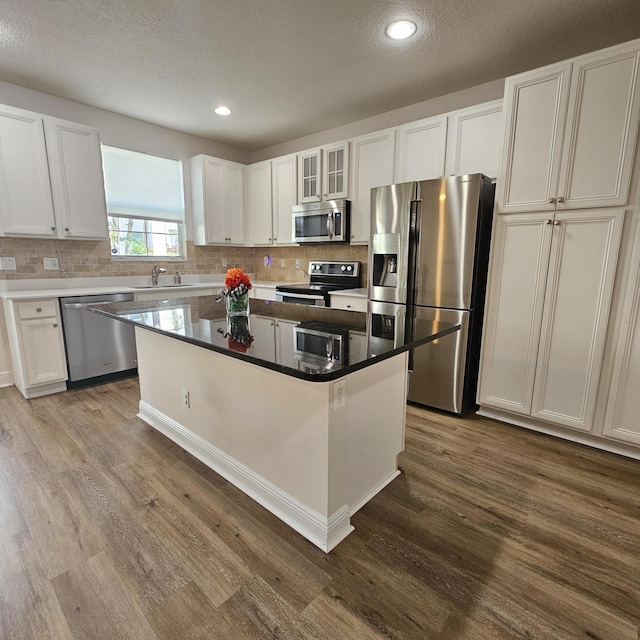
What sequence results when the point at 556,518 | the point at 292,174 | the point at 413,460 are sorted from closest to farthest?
the point at 556,518, the point at 413,460, the point at 292,174

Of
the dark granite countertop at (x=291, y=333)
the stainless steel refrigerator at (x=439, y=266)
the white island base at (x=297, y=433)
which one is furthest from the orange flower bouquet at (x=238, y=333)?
the stainless steel refrigerator at (x=439, y=266)

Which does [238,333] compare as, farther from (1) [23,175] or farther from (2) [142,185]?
(2) [142,185]

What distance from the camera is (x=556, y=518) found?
5.65 feet

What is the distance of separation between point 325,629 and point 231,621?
32 centimetres

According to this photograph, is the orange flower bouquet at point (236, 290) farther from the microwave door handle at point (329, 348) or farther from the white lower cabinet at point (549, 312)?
the white lower cabinet at point (549, 312)

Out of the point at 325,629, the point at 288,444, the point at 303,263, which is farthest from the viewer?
the point at 303,263

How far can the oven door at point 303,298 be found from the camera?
3729 mm

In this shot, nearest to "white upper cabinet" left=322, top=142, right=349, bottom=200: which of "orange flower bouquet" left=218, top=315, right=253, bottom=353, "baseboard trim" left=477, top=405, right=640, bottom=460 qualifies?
"orange flower bouquet" left=218, top=315, right=253, bottom=353

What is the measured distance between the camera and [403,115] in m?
3.57

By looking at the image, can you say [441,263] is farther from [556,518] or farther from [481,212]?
[556,518]

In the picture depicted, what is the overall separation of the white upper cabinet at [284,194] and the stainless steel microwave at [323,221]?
0.66ft

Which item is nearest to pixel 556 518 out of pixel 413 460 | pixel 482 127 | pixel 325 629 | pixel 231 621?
pixel 413 460

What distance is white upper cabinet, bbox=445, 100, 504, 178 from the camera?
2730 mm

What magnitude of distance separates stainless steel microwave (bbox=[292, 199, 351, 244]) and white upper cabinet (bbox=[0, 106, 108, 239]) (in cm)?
202
